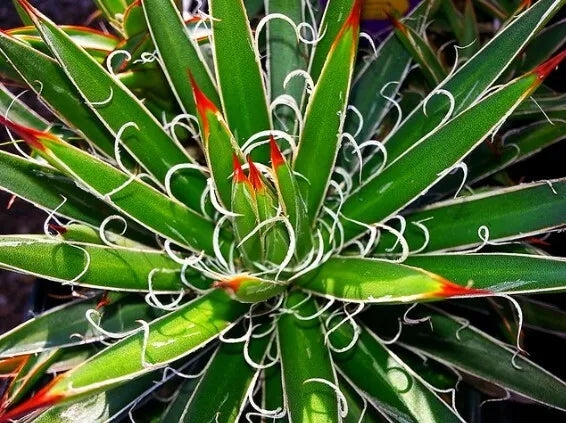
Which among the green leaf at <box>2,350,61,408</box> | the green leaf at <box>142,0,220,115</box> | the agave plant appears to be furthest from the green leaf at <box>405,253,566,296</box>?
the green leaf at <box>2,350,61,408</box>

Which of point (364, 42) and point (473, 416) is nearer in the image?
point (473, 416)

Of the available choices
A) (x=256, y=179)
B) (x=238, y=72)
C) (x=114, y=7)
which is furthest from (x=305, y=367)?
(x=114, y=7)

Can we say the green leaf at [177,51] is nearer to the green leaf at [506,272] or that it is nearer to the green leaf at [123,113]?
the green leaf at [123,113]

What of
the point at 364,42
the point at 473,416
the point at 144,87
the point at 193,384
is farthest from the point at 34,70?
the point at 473,416

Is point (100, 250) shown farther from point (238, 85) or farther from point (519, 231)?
point (519, 231)

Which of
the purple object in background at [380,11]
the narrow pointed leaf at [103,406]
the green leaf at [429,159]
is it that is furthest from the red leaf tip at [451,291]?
the purple object in background at [380,11]

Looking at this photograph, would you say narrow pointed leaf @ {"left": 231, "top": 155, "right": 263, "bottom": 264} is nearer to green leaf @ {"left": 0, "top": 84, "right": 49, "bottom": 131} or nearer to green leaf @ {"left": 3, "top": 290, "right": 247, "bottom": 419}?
green leaf @ {"left": 3, "top": 290, "right": 247, "bottom": 419}
